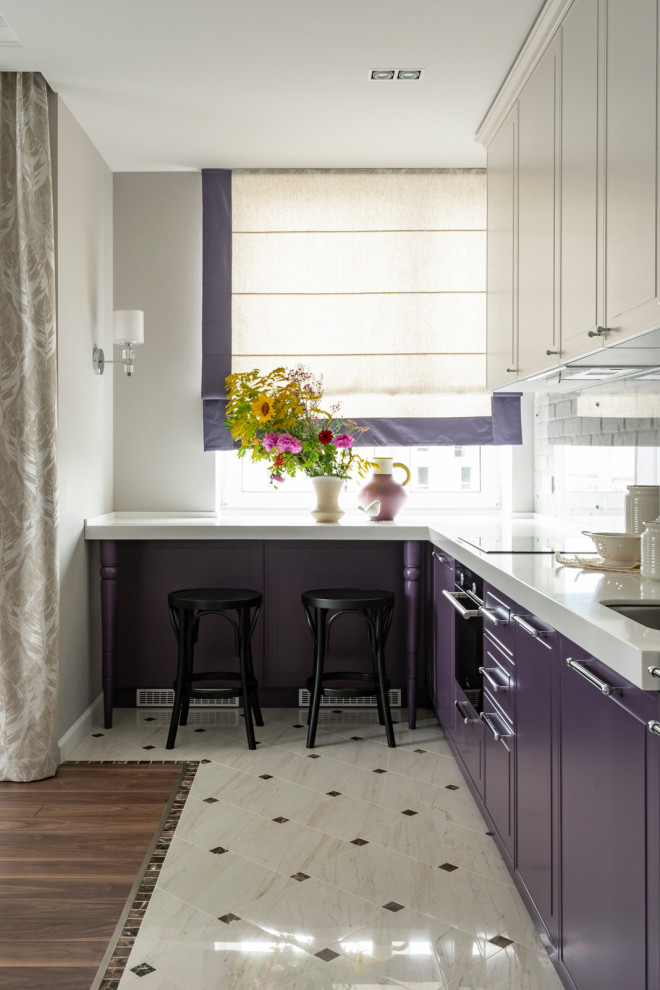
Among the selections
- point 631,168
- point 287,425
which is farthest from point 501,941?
point 287,425

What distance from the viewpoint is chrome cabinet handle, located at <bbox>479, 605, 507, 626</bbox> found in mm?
2481

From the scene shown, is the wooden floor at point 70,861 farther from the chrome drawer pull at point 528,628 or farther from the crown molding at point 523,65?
the crown molding at point 523,65

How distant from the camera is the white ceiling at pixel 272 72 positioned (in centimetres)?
283

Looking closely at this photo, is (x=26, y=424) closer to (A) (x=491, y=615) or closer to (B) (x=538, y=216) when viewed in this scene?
(A) (x=491, y=615)

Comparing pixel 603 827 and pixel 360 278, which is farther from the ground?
pixel 360 278

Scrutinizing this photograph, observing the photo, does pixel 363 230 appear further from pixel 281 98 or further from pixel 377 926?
pixel 377 926

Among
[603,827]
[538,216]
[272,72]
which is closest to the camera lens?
[603,827]

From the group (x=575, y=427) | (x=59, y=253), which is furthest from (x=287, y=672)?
(x=59, y=253)

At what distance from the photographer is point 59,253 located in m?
3.46

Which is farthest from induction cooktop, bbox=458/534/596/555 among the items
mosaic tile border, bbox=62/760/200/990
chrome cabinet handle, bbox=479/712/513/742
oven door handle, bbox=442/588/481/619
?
mosaic tile border, bbox=62/760/200/990

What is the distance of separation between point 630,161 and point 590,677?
3.96 ft

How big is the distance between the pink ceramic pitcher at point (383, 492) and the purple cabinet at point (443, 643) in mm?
357

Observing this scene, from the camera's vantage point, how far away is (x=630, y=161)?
203 cm

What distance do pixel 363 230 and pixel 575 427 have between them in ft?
4.91
